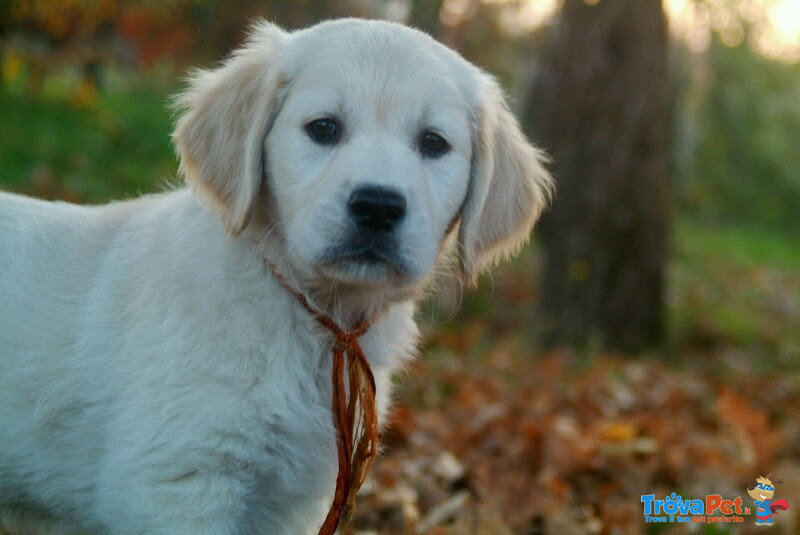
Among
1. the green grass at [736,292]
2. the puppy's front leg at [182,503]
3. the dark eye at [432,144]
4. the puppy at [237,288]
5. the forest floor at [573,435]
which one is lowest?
the green grass at [736,292]

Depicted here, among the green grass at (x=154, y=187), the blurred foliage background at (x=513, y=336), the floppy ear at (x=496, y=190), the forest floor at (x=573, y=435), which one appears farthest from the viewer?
the green grass at (x=154, y=187)

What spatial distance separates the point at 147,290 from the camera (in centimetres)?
286

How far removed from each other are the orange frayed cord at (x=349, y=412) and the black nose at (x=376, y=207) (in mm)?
332

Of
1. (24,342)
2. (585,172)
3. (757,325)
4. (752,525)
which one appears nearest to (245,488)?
(24,342)

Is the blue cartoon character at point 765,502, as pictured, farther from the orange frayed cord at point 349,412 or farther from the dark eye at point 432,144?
the dark eye at point 432,144

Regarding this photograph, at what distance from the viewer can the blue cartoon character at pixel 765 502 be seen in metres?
4.14

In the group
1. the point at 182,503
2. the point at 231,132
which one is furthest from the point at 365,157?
the point at 182,503

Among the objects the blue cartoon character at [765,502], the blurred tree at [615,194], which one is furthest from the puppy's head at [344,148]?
the blurred tree at [615,194]

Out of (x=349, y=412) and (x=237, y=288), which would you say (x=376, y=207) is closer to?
(x=237, y=288)

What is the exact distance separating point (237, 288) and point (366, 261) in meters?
0.40

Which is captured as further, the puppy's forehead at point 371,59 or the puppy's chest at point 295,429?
the puppy's forehead at point 371,59

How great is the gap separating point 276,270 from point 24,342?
0.85 meters

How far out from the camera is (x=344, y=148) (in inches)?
112

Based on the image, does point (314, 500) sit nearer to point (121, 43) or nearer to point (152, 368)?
point (152, 368)
